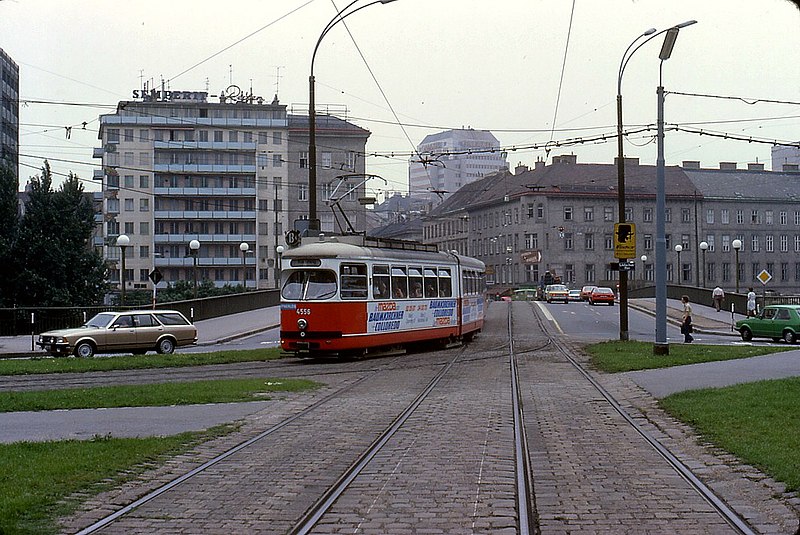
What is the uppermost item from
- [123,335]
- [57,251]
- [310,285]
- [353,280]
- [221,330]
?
[57,251]

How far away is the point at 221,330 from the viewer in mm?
43438

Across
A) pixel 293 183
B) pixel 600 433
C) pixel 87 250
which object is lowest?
pixel 600 433

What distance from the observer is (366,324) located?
2642 cm

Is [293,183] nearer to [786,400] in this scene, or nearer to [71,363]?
[71,363]

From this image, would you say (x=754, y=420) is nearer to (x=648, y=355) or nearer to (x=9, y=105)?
(x=648, y=355)

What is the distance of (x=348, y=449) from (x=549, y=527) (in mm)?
4347

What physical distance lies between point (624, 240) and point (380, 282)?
7.76 meters

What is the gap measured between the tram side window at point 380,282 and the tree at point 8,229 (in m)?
31.7

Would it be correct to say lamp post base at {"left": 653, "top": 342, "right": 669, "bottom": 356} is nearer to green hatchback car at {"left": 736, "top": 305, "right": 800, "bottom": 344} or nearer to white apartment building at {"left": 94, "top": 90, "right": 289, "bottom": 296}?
green hatchback car at {"left": 736, "top": 305, "right": 800, "bottom": 344}

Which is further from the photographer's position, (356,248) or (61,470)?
(356,248)

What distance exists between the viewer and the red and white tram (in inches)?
1009

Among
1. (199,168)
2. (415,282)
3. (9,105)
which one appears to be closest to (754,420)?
(415,282)

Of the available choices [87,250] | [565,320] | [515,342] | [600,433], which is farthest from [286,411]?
[87,250]

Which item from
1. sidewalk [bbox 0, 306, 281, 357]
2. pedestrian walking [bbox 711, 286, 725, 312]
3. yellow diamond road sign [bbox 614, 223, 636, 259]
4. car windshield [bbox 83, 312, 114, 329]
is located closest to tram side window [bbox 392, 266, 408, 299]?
yellow diamond road sign [bbox 614, 223, 636, 259]
